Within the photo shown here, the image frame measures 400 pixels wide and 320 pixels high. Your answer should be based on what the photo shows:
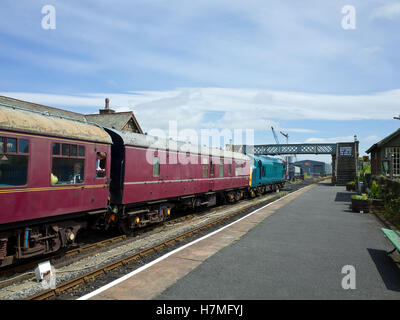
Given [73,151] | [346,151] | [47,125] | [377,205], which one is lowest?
[377,205]

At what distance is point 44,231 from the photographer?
309 inches

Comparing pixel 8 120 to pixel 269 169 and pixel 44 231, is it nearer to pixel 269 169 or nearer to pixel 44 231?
pixel 44 231

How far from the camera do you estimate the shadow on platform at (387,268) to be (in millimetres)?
6430

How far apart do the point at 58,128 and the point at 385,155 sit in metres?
25.1

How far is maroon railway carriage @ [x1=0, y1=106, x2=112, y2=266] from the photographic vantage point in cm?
668

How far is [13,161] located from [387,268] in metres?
9.45

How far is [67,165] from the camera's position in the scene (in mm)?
8211

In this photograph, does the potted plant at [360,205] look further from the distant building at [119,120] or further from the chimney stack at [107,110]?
the chimney stack at [107,110]

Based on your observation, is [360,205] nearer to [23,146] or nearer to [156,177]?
[156,177]

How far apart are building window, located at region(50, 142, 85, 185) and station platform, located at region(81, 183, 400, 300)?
3245 mm

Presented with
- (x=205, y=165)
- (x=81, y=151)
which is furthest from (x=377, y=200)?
(x=81, y=151)

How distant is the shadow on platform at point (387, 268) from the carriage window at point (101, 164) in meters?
8.17
